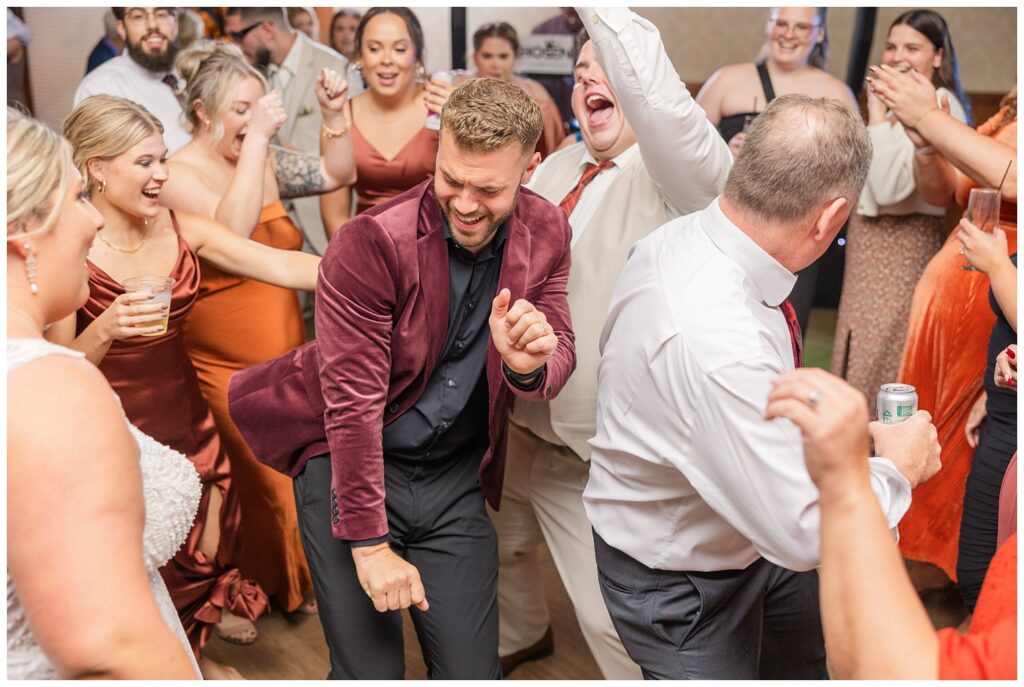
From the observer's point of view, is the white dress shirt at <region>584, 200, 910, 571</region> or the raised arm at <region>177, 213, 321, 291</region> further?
the raised arm at <region>177, 213, 321, 291</region>

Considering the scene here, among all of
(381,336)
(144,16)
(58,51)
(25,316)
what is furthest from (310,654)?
(58,51)

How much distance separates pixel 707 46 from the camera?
6738mm

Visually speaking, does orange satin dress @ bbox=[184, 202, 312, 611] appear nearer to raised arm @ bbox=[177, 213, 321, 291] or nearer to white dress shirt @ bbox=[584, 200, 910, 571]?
raised arm @ bbox=[177, 213, 321, 291]

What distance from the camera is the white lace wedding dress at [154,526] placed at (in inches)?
47.7

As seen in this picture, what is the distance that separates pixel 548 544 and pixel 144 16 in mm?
2487

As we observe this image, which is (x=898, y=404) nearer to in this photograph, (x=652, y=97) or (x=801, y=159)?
(x=801, y=159)

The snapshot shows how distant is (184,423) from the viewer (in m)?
2.47

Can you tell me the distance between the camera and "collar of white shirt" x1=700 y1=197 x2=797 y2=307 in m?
1.53

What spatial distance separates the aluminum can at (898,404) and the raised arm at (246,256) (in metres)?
1.40

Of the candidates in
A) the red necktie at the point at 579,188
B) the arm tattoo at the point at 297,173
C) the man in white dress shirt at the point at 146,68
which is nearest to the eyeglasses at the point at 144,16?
the man in white dress shirt at the point at 146,68

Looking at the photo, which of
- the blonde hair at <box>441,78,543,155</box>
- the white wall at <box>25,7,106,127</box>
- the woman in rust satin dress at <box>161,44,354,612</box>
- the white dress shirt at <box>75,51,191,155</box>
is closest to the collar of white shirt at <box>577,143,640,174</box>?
the blonde hair at <box>441,78,543,155</box>

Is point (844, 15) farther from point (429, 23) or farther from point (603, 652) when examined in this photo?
point (603, 652)

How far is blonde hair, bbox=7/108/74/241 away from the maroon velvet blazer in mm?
565

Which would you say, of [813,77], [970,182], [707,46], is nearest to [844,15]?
[707,46]
